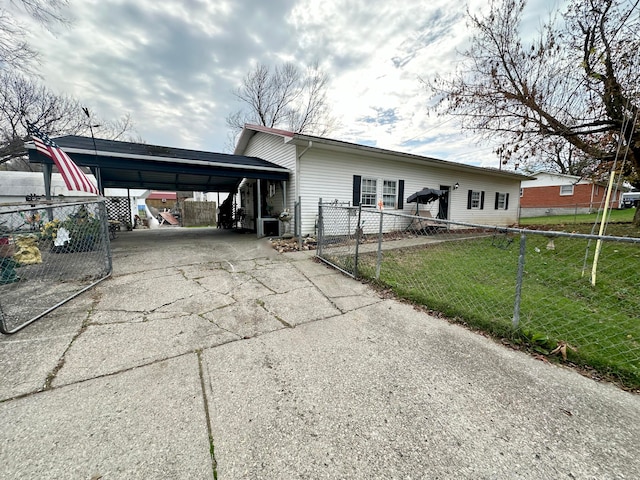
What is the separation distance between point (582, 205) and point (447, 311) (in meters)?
28.5

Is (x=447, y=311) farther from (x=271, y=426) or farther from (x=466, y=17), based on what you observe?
(x=466, y=17)

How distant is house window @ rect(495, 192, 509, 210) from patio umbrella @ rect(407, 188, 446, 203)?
23.0ft

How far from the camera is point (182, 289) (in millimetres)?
3672

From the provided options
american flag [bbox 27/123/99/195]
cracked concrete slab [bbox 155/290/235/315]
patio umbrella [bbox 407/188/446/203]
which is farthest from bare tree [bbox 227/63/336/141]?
cracked concrete slab [bbox 155/290/235/315]

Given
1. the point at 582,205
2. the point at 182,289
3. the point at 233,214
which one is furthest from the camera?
the point at 582,205

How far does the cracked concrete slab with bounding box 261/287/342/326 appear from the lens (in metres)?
2.91

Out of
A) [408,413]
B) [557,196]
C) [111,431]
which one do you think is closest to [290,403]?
[408,413]

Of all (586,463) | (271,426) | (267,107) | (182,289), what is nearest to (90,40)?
(182,289)

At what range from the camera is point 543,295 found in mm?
3547

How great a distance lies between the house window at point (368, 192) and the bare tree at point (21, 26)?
908 cm

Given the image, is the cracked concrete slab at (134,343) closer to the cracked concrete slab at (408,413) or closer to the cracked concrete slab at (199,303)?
the cracked concrete slab at (199,303)

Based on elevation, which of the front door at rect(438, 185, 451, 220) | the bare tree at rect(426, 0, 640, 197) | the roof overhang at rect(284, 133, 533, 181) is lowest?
the front door at rect(438, 185, 451, 220)

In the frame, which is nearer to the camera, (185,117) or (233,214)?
(233,214)

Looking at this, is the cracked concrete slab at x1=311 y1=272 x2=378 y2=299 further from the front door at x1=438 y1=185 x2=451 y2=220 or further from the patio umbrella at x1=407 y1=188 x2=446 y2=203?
the front door at x1=438 y1=185 x2=451 y2=220
